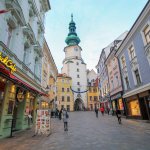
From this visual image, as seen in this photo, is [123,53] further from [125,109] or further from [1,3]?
[1,3]

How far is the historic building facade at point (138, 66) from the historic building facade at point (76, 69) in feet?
→ 137

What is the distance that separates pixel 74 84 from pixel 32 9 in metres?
48.1

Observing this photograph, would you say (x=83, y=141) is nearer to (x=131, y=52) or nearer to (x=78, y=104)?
(x=131, y=52)

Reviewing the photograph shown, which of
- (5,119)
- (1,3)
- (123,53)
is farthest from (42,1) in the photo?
(5,119)

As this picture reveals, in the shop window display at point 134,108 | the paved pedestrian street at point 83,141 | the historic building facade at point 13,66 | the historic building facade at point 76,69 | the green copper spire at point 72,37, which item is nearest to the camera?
the paved pedestrian street at point 83,141

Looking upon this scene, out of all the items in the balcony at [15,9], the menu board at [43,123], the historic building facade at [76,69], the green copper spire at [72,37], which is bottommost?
the menu board at [43,123]

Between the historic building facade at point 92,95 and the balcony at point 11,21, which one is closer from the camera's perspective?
the balcony at point 11,21

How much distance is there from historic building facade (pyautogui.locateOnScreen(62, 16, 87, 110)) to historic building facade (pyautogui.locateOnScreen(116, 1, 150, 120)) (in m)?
41.7

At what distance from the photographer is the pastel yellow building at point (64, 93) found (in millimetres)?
55938

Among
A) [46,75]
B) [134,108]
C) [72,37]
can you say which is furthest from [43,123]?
[72,37]

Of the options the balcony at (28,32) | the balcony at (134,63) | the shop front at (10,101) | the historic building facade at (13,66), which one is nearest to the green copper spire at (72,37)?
the balcony at (134,63)

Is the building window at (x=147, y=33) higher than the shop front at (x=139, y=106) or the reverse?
higher

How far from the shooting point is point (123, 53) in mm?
20625

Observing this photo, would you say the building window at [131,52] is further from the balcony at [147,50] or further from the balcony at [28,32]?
the balcony at [28,32]
